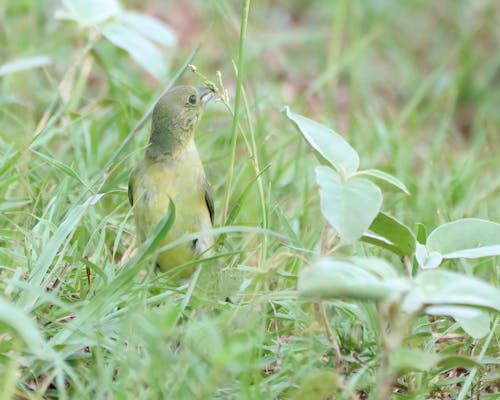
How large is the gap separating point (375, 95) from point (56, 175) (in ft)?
10.4

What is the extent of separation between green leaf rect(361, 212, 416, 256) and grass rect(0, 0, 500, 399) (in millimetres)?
171

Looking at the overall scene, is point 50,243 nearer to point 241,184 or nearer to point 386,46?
point 241,184

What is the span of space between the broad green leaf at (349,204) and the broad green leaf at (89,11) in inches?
72.4

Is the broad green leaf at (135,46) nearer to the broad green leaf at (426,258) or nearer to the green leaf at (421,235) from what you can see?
the green leaf at (421,235)

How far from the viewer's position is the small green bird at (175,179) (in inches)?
120

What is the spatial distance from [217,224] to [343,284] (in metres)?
1.56

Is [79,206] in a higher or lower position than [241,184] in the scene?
higher

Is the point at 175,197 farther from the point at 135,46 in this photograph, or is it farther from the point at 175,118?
the point at 135,46

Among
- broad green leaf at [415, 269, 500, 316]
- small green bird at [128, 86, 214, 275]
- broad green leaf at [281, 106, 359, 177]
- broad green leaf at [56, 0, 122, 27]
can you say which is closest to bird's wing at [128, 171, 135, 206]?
small green bird at [128, 86, 214, 275]

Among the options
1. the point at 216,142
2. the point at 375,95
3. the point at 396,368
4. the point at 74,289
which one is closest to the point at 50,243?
the point at 74,289

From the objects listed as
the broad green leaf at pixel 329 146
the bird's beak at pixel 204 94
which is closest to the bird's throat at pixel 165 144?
the bird's beak at pixel 204 94

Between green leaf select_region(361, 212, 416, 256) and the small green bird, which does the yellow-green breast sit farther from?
green leaf select_region(361, 212, 416, 256)

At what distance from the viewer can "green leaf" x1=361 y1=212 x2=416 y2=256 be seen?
97.4 inches

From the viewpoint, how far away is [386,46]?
20.8ft
